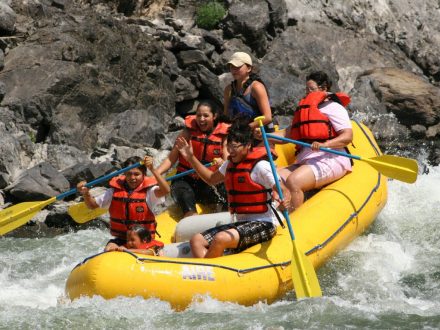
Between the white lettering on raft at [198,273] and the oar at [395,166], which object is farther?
the oar at [395,166]

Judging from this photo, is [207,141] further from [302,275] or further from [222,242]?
[302,275]

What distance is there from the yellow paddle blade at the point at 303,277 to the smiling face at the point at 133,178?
1.23 meters

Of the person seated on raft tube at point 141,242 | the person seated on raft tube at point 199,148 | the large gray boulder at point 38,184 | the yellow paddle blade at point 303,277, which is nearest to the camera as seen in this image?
the yellow paddle blade at point 303,277

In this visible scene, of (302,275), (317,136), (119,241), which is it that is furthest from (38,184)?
(302,275)

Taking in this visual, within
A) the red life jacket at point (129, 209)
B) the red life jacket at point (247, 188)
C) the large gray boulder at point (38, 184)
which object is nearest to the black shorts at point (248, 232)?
the red life jacket at point (247, 188)

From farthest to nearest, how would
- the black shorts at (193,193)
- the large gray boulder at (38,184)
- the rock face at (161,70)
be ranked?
the rock face at (161,70) → the large gray boulder at (38,184) → the black shorts at (193,193)

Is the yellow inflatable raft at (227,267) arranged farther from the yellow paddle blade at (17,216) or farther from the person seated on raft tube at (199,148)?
the yellow paddle blade at (17,216)

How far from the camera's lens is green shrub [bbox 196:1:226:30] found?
14320 mm

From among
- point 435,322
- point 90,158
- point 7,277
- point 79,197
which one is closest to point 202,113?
point 7,277

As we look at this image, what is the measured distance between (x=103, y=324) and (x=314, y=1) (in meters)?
11.4

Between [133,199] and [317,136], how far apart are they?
173 centimetres

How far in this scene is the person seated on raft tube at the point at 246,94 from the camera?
23.2 feet

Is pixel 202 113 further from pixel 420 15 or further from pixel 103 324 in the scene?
pixel 420 15

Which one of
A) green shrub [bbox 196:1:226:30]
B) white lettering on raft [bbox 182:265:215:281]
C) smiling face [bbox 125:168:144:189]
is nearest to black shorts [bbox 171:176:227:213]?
smiling face [bbox 125:168:144:189]
